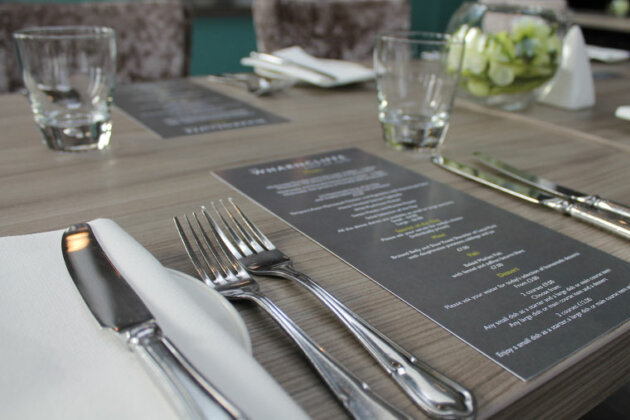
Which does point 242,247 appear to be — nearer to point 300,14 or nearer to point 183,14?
point 183,14

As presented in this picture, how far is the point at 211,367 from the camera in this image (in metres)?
0.27

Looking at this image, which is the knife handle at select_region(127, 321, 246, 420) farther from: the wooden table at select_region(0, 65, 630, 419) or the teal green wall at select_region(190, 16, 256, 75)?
the teal green wall at select_region(190, 16, 256, 75)

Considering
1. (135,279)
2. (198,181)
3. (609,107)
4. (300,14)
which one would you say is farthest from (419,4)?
(135,279)

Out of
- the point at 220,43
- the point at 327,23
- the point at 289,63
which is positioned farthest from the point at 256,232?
the point at 220,43

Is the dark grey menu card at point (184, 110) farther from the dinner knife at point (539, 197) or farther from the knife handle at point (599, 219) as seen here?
the knife handle at point (599, 219)

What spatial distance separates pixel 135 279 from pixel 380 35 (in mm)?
512

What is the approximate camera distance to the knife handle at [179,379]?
0.76 ft

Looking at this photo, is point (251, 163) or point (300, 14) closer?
point (251, 163)

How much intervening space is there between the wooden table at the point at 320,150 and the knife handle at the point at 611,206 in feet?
0.13

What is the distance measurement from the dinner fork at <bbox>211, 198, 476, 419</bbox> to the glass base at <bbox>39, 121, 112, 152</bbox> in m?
0.32

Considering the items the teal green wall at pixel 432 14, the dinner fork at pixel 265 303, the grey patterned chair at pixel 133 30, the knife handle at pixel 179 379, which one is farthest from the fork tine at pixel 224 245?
the teal green wall at pixel 432 14

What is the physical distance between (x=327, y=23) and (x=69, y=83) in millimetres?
1060

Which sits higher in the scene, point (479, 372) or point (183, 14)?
point (183, 14)

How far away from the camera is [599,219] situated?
1.65 feet
